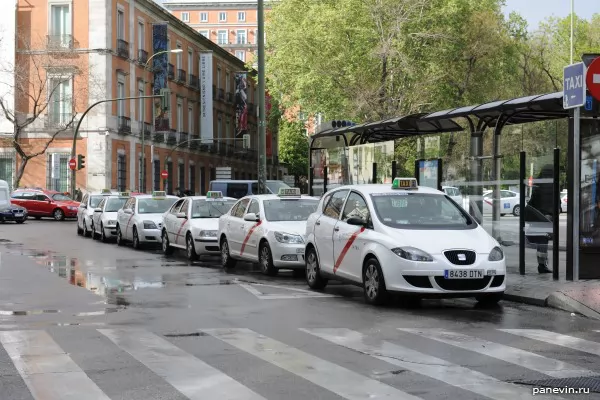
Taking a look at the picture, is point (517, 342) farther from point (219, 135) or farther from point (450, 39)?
point (219, 135)

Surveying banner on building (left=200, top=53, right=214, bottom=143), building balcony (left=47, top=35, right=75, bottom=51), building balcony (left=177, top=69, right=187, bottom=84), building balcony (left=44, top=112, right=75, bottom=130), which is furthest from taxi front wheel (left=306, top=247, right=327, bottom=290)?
banner on building (left=200, top=53, right=214, bottom=143)

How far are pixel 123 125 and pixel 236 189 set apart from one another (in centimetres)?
862

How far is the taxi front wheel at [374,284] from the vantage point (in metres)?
12.2

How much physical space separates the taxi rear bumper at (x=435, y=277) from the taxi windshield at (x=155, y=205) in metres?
15.5

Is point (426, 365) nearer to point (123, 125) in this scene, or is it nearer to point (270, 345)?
point (270, 345)

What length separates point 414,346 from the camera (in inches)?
353

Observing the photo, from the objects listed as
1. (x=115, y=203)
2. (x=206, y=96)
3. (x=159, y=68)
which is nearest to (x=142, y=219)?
(x=115, y=203)

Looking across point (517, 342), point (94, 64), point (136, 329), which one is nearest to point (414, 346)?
point (517, 342)

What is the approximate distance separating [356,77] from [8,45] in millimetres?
21657

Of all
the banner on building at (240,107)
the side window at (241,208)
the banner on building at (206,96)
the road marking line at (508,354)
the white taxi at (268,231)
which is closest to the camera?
the road marking line at (508,354)

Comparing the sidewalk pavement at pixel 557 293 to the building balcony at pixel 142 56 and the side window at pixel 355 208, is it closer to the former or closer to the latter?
the side window at pixel 355 208

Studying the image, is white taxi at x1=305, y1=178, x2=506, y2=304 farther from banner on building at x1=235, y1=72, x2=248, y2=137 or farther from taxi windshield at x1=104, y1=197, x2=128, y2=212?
banner on building at x1=235, y1=72, x2=248, y2=137

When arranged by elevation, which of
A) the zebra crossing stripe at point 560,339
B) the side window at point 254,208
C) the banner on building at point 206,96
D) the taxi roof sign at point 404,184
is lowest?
the zebra crossing stripe at point 560,339

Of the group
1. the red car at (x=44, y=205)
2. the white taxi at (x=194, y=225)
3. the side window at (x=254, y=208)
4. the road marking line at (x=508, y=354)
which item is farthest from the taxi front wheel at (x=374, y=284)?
the red car at (x=44, y=205)
